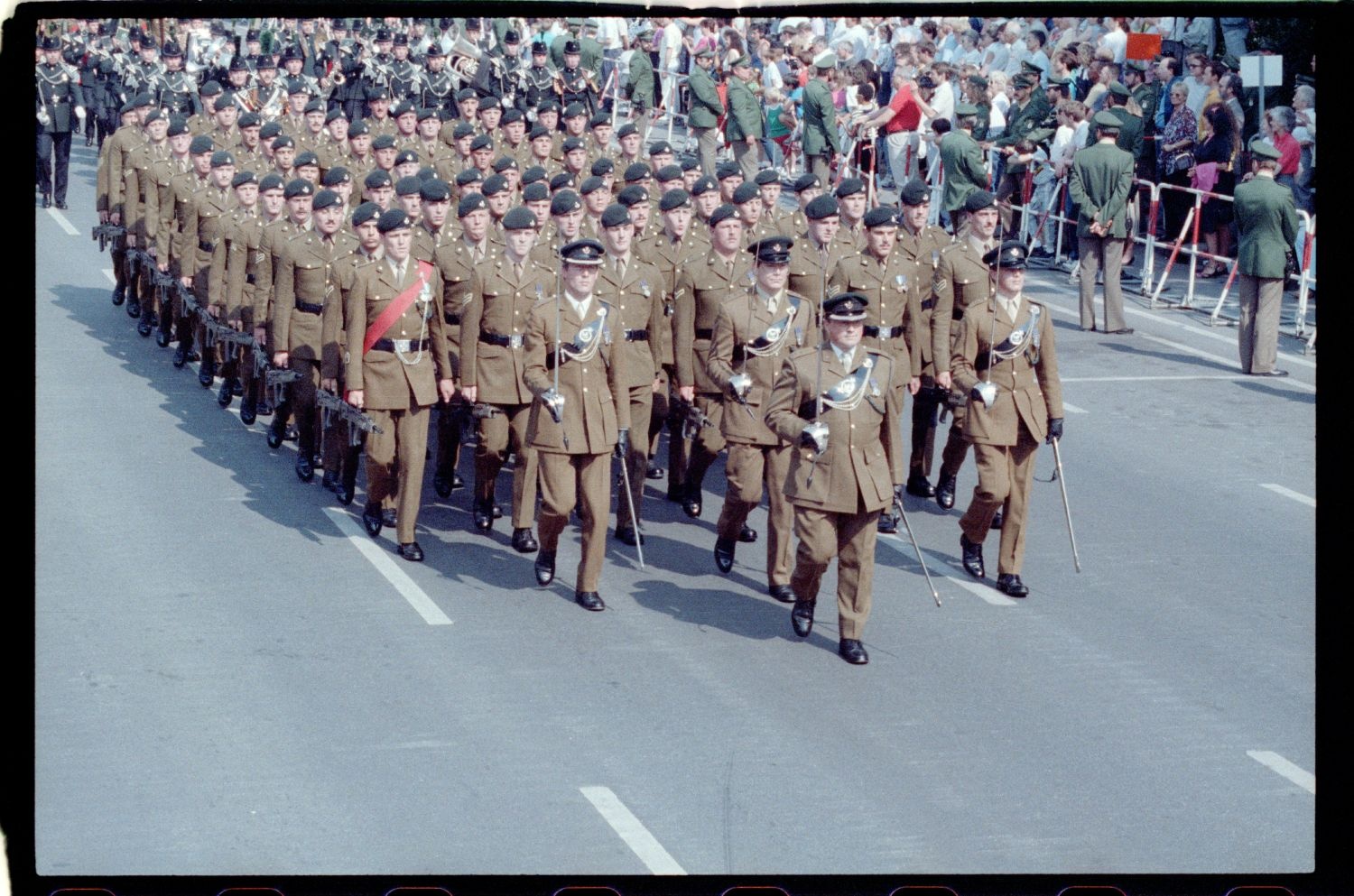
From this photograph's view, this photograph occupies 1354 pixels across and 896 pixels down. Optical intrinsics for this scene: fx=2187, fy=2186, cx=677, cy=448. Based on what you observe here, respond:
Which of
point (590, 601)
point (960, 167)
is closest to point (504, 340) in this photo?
point (590, 601)

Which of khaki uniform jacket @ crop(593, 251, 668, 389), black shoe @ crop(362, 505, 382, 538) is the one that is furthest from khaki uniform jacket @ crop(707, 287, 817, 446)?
black shoe @ crop(362, 505, 382, 538)

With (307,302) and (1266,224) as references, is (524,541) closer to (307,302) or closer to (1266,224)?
(307,302)

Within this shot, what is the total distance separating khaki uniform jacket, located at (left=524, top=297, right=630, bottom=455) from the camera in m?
11.2

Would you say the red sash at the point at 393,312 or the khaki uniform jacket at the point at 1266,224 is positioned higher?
the khaki uniform jacket at the point at 1266,224

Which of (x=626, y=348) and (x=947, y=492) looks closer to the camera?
(x=626, y=348)

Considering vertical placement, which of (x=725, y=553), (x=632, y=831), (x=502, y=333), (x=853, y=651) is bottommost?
(x=632, y=831)

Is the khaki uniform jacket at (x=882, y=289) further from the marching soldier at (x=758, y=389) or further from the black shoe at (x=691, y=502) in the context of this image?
the black shoe at (x=691, y=502)

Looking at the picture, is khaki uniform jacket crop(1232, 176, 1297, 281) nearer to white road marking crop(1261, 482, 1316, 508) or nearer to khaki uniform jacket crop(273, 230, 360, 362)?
white road marking crop(1261, 482, 1316, 508)

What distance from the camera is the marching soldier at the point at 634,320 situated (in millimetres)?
12555

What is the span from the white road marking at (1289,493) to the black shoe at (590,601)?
15.8 ft

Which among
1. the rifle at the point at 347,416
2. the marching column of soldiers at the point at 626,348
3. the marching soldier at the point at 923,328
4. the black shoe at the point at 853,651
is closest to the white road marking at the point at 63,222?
the marching column of soldiers at the point at 626,348

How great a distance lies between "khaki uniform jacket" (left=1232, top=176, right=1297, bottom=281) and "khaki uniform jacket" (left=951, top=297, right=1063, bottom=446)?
578cm

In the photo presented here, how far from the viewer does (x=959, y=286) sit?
13.1 metres

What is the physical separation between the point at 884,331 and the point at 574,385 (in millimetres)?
2524
